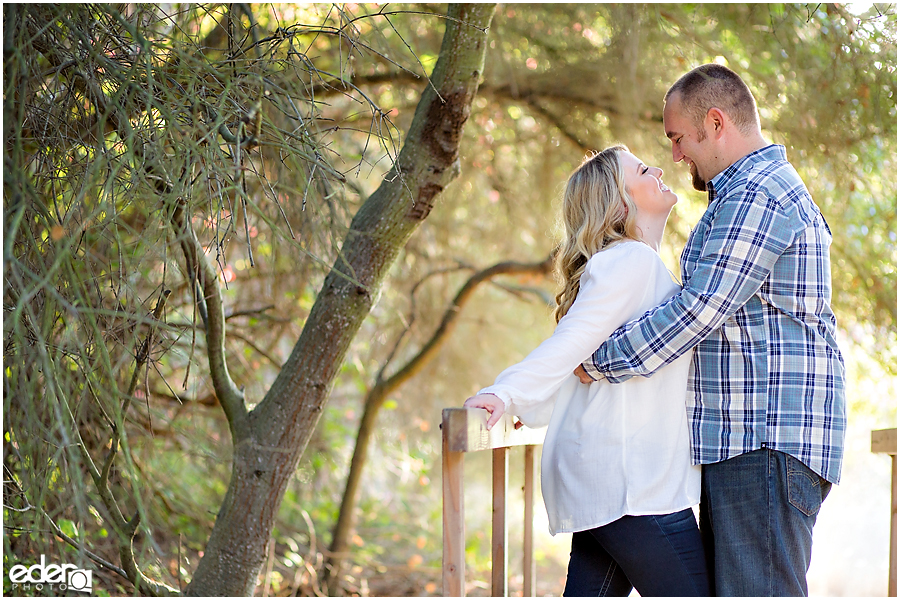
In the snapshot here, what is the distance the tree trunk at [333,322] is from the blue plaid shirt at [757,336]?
0.67 meters

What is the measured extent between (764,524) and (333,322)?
1.03m

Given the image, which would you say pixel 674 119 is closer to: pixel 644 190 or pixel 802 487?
pixel 644 190

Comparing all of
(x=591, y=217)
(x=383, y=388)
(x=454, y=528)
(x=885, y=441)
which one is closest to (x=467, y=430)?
(x=454, y=528)

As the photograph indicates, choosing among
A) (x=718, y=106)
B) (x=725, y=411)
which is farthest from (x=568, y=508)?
(x=718, y=106)

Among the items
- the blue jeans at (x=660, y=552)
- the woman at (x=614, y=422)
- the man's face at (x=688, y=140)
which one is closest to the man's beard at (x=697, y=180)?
the man's face at (x=688, y=140)

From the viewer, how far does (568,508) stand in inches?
52.7

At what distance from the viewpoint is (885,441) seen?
1.97m

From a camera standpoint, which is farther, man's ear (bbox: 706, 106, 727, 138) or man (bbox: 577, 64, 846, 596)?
man's ear (bbox: 706, 106, 727, 138)

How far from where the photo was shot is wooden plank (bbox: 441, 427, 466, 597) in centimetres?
128

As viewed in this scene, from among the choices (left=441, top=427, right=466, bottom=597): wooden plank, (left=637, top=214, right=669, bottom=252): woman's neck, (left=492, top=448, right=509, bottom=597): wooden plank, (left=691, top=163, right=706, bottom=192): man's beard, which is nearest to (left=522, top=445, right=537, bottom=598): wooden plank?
(left=492, top=448, right=509, bottom=597): wooden plank

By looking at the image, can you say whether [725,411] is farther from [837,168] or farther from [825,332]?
[837,168]

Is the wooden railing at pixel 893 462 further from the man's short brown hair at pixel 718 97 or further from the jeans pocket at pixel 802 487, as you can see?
the man's short brown hair at pixel 718 97

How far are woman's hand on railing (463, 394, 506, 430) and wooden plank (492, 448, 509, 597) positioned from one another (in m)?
0.33
